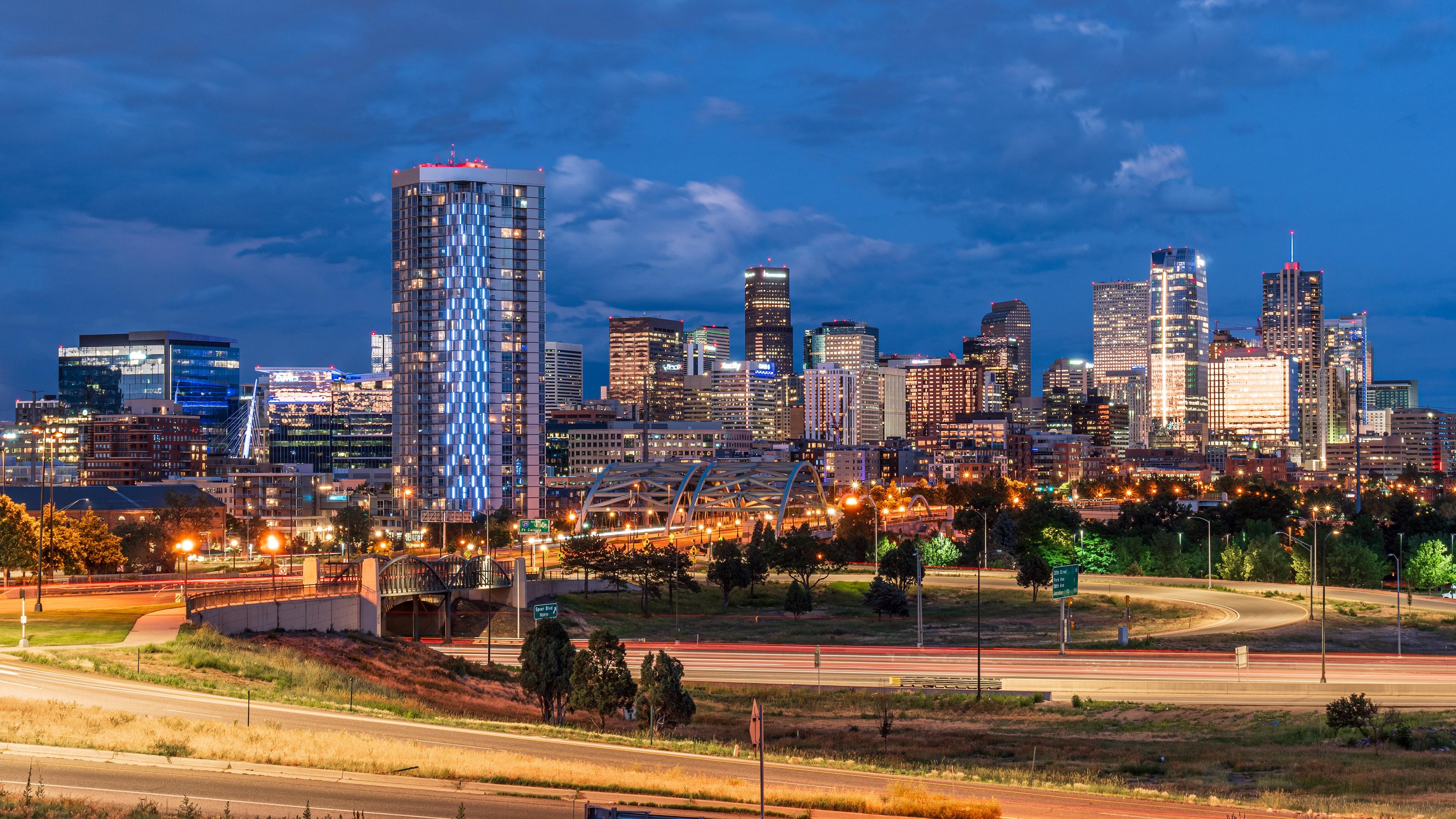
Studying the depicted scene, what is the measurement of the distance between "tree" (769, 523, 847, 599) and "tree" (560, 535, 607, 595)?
16.7 metres

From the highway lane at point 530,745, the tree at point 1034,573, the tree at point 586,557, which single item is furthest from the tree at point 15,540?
the tree at point 1034,573

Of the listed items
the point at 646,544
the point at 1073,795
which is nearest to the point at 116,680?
the point at 1073,795

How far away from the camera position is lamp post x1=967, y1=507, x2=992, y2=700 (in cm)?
6366

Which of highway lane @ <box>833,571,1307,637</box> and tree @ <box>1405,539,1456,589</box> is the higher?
tree @ <box>1405,539,1456,589</box>

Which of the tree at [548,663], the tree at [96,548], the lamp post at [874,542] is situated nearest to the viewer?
the tree at [548,663]

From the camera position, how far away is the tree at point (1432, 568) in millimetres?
118188

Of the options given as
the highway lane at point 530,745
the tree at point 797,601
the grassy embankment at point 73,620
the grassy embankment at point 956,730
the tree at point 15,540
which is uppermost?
the tree at point 15,540

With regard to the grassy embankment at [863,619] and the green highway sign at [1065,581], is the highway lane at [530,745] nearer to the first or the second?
the green highway sign at [1065,581]

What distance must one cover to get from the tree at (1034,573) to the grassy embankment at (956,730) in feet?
162

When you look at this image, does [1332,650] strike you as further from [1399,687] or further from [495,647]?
[495,647]

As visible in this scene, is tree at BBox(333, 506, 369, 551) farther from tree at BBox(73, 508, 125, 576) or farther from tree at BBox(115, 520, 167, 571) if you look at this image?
tree at BBox(73, 508, 125, 576)

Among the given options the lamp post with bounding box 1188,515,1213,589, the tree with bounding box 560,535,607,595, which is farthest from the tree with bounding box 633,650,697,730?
the lamp post with bounding box 1188,515,1213,589

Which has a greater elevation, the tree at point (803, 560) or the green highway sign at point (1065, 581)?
the green highway sign at point (1065, 581)

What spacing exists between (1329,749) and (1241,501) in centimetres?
A: 11633
